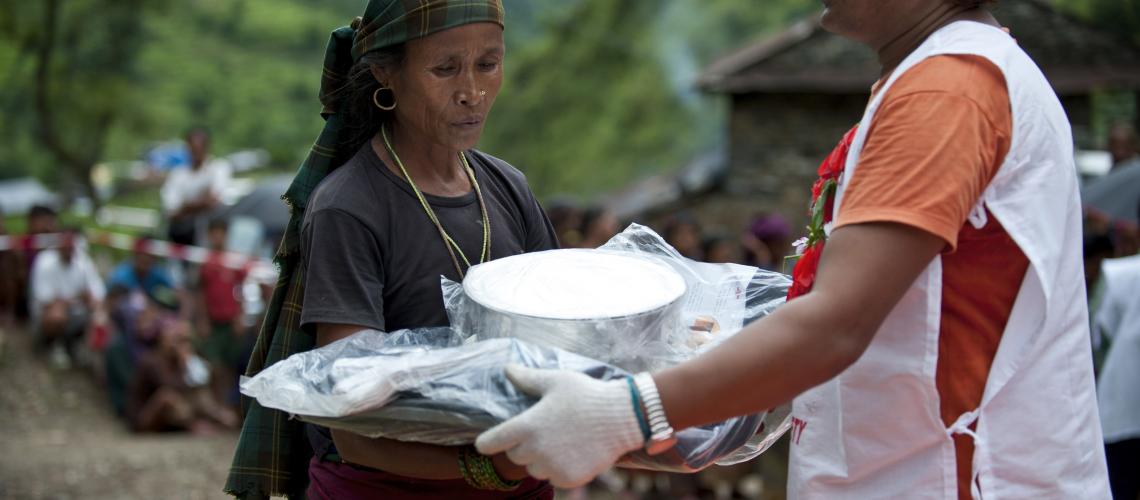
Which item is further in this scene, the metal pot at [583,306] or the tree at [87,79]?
the tree at [87,79]

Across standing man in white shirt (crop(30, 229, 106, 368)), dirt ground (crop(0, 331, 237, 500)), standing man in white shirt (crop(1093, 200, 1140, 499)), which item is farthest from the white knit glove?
standing man in white shirt (crop(30, 229, 106, 368))

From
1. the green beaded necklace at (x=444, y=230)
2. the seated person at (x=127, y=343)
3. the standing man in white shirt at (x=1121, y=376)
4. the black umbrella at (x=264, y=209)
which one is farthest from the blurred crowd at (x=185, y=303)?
the green beaded necklace at (x=444, y=230)

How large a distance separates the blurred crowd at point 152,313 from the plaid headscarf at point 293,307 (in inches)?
278

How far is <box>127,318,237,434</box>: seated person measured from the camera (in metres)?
8.96

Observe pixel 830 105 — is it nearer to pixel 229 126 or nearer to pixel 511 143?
pixel 511 143

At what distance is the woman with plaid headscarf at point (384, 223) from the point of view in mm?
2080

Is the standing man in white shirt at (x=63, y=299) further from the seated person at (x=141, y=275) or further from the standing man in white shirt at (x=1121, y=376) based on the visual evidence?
the standing man in white shirt at (x=1121, y=376)

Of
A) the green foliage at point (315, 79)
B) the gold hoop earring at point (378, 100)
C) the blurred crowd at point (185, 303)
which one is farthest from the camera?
the green foliage at point (315, 79)

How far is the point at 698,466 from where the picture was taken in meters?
1.94

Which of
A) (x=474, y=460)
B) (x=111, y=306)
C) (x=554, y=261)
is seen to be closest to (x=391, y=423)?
(x=474, y=460)

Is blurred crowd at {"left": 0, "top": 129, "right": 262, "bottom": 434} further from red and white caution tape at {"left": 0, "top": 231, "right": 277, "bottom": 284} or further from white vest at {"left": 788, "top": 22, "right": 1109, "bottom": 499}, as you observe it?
white vest at {"left": 788, "top": 22, "right": 1109, "bottom": 499}

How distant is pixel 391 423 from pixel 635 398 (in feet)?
1.41

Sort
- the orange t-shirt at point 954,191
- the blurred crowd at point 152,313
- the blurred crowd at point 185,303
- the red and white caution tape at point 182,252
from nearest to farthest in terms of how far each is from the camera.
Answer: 1. the orange t-shirt at point 954,191
2. the blurred crowd at point 185,303
3. the blurred crowd at point 152,313
4. the red and white caution tape at point 182,252

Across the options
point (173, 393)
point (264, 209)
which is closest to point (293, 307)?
point (173, 393)
